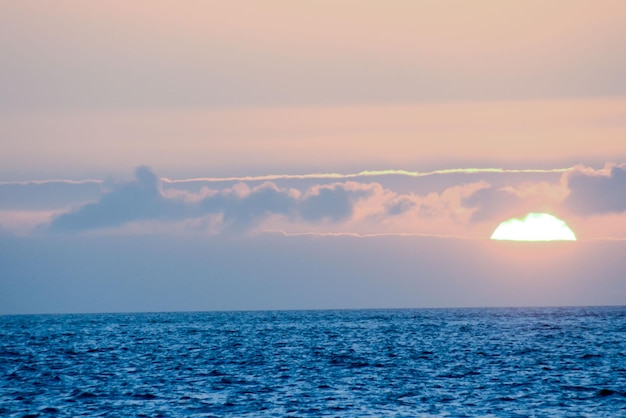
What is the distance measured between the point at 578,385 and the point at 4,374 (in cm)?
3678

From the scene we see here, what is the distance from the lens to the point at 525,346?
295 feet

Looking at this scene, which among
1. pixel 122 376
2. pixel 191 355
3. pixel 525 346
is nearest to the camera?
pixel 122 376

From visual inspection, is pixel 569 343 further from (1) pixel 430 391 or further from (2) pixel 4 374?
(2) pixel 4 374

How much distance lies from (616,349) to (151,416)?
52296 mm

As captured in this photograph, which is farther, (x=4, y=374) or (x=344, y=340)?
(x=344, y=340)

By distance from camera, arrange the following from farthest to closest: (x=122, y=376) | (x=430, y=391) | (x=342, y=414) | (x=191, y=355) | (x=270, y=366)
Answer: (x=191, y=355)
(x=270, y=366)
(x=122, y=376)
(x=430, y=391)
(x=342, y=414)

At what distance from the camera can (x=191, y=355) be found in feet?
273

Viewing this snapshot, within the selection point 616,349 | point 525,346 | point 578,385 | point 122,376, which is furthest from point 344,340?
point 578,385

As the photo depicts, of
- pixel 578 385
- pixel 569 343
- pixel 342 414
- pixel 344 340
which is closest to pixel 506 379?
pixel 578 385

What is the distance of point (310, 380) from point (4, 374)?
Result: 2157 cm

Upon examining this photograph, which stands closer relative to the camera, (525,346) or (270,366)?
(270,366)

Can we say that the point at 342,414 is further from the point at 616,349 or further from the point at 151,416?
the point at 616,349

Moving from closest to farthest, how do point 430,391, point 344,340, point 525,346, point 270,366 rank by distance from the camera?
point 430,391, point 270,366, point 525,346, point 344,340

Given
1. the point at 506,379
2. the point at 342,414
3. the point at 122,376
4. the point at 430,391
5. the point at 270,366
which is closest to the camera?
the point at 342,414
